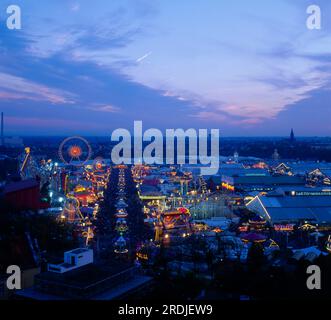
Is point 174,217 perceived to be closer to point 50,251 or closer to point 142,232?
point 142,232

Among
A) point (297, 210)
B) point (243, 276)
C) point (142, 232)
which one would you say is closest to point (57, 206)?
point (142, 232)

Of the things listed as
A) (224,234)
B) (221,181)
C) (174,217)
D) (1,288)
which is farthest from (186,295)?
(221,181)

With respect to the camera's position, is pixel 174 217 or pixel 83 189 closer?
pixel 174 217

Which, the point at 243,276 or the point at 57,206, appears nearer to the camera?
the point at 243,276
